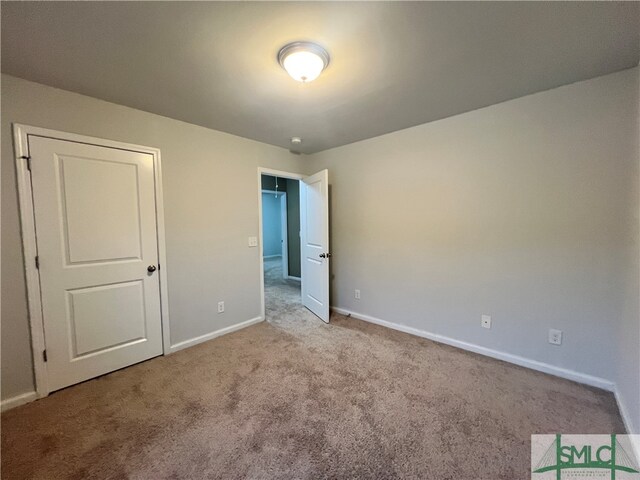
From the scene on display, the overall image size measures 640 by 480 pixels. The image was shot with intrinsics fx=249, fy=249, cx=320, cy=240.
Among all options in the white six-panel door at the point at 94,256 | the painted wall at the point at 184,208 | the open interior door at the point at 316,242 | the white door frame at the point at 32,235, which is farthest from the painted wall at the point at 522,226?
the white door frame at the point at 32,235

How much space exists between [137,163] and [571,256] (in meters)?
3.83

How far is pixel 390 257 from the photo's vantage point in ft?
10.1

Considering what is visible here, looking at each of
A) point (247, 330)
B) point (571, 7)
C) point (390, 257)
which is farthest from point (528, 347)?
point (247, 330)

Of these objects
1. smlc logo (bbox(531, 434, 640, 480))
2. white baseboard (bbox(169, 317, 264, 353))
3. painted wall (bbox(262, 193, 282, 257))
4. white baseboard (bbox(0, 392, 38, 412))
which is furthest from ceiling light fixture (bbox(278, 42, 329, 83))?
painted wall (bbox(262, 193, 282, 257))

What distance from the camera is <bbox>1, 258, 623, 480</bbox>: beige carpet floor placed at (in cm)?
136

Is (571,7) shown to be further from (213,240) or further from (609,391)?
(213,240)

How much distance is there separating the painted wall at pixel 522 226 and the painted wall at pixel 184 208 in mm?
1597

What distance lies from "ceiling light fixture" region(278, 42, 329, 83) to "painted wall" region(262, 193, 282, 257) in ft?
21.9

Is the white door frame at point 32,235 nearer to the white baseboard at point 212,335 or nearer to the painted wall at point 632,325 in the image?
the white baseboard at point 212,335

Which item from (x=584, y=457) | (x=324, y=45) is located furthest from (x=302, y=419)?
(x=324, y=45)

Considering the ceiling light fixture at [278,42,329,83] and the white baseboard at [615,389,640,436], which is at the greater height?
the ceiling light fixture at [278,42,329,83]

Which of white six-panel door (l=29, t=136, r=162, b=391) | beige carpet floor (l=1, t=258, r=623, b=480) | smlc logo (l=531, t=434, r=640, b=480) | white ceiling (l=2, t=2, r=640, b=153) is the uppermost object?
white ceiling (l=2, t=2, r=640, b=153)

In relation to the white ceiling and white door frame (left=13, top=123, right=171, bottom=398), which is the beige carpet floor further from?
the white ceiling

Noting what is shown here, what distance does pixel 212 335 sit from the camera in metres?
2.88
